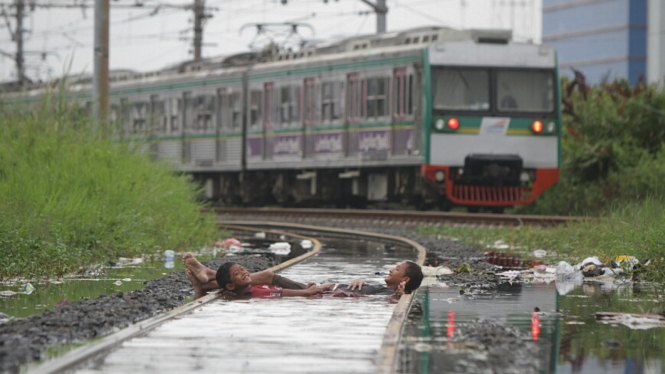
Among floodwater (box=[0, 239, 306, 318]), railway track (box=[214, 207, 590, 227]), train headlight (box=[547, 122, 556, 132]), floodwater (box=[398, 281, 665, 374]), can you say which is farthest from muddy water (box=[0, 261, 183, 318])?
train headlight (box=[547, 122, 556, 132])

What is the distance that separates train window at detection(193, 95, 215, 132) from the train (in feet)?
0.13

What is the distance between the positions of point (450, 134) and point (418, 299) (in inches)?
654

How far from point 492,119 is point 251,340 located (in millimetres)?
20098

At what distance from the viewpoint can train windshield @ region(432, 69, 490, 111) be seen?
27109 millimetres

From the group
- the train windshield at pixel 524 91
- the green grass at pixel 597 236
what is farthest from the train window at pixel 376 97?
the green grass at pixel 597 236

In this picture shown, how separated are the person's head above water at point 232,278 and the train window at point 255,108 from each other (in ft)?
78.7

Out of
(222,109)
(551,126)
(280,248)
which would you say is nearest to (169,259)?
(280,248)

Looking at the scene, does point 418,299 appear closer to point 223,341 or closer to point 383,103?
point 223,341

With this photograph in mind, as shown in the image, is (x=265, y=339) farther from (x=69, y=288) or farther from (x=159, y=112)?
(x=159, y=112)

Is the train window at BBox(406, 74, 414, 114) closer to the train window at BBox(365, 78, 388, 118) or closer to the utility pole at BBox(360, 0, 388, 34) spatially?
the train window at BBox(365, 78, 388, 118)

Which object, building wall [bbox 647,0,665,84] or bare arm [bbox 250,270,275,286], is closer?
bare arm [bbox 250,270,275,286]

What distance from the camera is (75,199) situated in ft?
52.4

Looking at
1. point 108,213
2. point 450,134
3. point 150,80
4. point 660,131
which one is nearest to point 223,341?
point 108,213

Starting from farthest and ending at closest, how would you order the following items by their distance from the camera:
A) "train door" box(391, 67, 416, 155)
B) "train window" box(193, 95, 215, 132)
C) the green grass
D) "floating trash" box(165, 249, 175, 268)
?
"train window" box(193, 95, 215, 132)
"train door" box(391, 67, 416, 155)
"floating trash" box(165, 249, 175, 268)
the green grass
